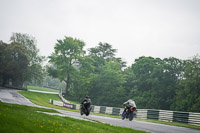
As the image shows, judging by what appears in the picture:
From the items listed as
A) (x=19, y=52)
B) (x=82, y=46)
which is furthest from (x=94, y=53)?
(x=19, y=52)

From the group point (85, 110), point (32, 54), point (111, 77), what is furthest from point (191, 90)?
point (32, 54)

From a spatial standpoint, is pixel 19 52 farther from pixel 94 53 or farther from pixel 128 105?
pixel 128 105

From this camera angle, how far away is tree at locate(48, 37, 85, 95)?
2324 inches

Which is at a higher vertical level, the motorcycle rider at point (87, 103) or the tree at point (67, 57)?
the tree at point (67, 57)

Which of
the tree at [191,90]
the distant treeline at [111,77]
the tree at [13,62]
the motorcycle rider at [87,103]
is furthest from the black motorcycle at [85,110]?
the tree at [13,62]

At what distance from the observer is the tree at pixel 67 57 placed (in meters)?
59.0

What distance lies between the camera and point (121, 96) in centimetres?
5847

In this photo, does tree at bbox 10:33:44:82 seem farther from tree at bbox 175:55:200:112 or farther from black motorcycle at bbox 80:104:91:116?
black motorcycle at bbox 80:104:91:116

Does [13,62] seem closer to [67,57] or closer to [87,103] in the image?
[67,57]

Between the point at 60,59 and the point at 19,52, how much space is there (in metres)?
11.1

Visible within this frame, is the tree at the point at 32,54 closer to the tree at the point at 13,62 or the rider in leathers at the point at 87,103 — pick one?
the tree at the point at 13,62

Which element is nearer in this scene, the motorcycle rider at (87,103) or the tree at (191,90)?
the motorcycle rider at (87,103)

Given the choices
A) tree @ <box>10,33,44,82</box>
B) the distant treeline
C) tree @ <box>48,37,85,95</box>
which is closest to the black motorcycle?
the distant treeline

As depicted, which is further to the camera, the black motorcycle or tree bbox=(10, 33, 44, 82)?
tree bbox=(10, 33, 44, 82)
